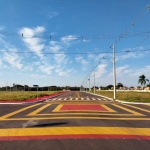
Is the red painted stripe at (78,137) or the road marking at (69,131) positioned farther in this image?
the road marking at (69,131)

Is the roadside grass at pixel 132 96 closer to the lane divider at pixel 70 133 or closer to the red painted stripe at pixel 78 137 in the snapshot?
the lane divider at pixel 70 133

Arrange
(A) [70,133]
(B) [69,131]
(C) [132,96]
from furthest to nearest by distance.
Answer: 1. (C) [132,96]
2. (B) [69,131]
3. (A) [70,133]

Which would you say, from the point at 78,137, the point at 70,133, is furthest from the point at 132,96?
the point at 78,137

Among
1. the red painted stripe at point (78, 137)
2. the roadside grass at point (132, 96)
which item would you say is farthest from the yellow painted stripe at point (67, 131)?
the roadside grass at point (132, 96)

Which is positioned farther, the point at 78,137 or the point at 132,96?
the point at 132,96

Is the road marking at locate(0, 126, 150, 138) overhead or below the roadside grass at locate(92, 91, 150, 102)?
below

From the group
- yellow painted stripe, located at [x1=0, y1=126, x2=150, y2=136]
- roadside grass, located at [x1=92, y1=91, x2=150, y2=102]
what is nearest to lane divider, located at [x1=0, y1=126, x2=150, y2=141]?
yellow painted stripe, located at [x1=0, y1=126, x2=150, y2=136]

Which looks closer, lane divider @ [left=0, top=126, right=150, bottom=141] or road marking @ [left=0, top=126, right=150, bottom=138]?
lane divider @ [left=0, top=126, right=150, bottom=141]

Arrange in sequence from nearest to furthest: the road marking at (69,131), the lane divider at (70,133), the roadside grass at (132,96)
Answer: the lane divider at (70,133), the road marking at (69,131), the roadside grass at (132,96)

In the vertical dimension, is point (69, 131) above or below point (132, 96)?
below

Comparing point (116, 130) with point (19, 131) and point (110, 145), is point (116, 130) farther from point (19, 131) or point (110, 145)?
point (19, 131)

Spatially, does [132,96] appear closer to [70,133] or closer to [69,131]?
[69,131]

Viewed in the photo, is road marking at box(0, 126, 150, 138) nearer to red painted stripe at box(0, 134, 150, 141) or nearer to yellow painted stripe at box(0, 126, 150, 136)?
yellow painted stripe at box(0, 126, 150, 136)

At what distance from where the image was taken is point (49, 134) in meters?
8.06
